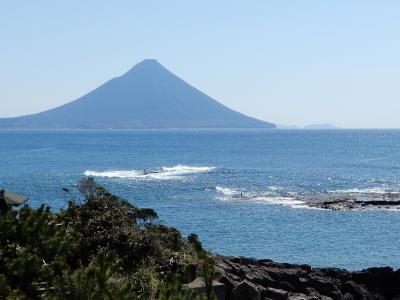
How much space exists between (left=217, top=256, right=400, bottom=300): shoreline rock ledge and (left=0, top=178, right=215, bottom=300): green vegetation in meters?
1.95

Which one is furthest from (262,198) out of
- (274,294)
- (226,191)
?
(274,294)

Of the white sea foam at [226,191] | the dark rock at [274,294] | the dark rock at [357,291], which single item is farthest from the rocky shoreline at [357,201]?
the dark rock at [274,294]

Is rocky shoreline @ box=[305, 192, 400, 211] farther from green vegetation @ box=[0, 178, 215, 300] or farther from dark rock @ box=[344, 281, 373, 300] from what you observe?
green vegetation @ box=[0, 178, 215, 300]

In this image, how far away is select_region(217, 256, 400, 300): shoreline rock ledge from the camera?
78.8ft

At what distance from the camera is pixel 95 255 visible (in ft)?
64.7

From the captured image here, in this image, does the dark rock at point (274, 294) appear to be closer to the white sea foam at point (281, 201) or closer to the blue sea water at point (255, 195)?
the blue sea water at point (255, 195)

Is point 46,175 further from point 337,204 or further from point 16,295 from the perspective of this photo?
point 16,295

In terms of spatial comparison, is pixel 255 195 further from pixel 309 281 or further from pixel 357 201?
pixel 309 281

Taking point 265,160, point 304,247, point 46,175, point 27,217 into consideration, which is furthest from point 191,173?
point 27,217

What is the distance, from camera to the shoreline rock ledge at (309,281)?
78.8 feet

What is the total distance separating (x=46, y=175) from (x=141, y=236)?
6370 cm

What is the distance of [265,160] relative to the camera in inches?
4437

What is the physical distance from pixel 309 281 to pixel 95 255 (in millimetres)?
10708

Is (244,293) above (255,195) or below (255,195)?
above
